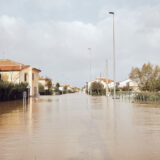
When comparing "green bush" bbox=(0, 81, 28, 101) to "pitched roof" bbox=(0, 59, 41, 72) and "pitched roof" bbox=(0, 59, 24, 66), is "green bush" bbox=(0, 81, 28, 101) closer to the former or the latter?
"pitched roof" bbox=(0, 59, 41, 72)

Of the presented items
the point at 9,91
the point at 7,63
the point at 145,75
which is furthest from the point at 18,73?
the point at 145,75

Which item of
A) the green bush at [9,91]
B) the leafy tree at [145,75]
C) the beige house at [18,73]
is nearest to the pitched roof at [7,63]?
the beige house at [18,73]

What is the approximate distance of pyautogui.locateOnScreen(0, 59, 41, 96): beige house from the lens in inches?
1890

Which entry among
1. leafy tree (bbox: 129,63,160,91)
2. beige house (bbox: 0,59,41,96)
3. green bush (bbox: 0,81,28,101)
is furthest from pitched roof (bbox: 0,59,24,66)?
leafy tree (bbox: 129,63,160,91)

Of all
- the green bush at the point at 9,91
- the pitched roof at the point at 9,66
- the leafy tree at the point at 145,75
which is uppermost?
the pitched roof at the point at 9,66

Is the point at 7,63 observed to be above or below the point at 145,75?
above

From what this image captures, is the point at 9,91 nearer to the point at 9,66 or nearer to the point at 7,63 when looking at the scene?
the point at 9,66

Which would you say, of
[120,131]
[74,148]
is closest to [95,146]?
[74,148]

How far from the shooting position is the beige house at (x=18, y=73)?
157ft

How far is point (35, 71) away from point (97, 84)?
1918 cm

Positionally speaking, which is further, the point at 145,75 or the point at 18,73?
the point at 18,73

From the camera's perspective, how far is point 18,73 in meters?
48.2

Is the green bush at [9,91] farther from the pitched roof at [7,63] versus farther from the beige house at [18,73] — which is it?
the pitched roof at [7,63]

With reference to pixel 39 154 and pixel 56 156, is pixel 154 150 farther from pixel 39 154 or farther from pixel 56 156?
pixel 39 154
